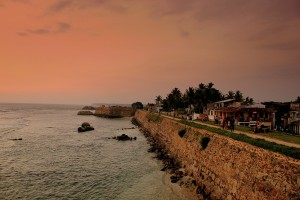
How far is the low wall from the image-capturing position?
1436 cm

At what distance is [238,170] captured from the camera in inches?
731

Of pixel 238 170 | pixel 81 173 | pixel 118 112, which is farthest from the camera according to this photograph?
pixel 118 112

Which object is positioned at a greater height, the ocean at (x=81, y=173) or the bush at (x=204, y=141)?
the bush at (x=204, y=141)

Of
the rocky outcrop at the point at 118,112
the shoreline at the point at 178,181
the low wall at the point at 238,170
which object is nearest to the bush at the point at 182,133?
the shoreline at the point at 178,181

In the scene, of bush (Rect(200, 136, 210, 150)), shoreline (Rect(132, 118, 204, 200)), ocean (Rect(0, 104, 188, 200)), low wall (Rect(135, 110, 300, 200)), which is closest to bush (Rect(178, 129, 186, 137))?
shoreline (Rect(132, 118, 204, 200))

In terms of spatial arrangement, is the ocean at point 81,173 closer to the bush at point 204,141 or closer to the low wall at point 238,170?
the low wall at point 238,170

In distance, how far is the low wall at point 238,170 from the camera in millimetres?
14359

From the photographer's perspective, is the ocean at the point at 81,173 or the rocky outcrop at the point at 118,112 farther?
the rocky outcrop at the point at 118,112

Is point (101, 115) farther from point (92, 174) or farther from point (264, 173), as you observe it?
point (264, 173)

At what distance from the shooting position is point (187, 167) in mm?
28297

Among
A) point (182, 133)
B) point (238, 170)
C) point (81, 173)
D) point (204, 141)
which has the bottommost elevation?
point (81, 173)

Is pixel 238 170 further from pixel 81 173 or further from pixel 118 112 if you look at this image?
pixel 118 112

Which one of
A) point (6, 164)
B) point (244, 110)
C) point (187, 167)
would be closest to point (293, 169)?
point (187, 167)

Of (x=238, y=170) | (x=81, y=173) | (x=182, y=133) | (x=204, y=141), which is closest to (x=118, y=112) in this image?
(x=182, y=133)
